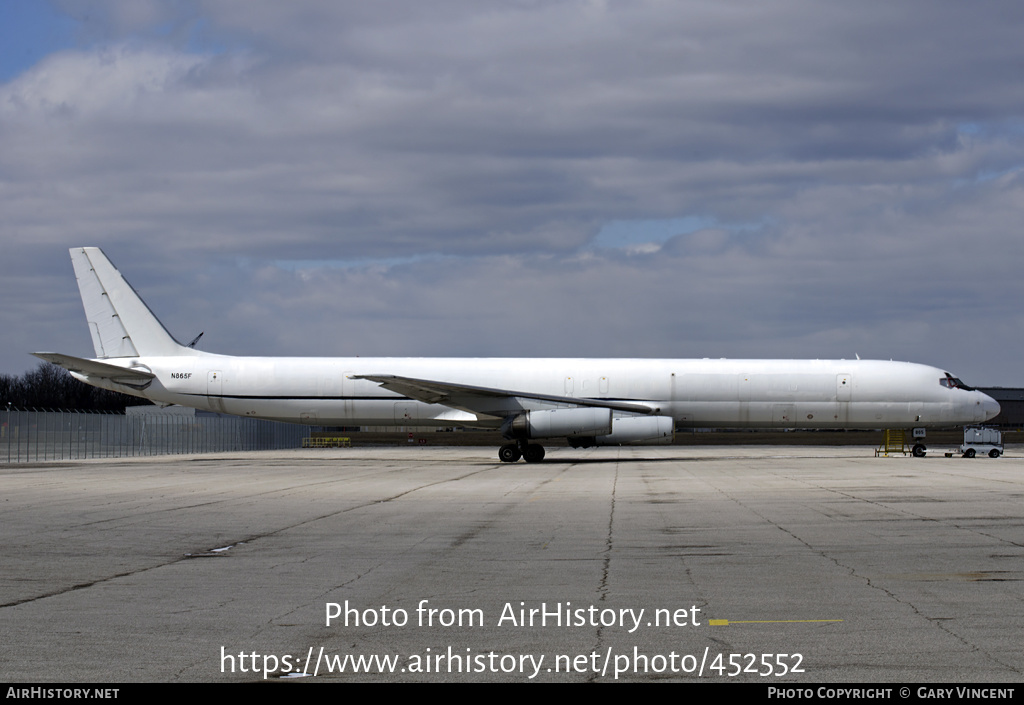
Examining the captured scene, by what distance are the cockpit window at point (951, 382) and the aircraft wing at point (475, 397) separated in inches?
468

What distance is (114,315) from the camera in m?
39.5

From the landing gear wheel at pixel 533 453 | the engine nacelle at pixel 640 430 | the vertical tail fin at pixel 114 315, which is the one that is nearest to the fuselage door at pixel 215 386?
the vertical tail fin at pixel 114 315

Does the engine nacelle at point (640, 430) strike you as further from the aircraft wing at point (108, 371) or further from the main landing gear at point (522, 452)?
the aircraft wing at point (108, 371)

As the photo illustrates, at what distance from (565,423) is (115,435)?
27092mm

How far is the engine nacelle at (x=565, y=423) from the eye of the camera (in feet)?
112

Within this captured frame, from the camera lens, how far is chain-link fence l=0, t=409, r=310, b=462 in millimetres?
43500

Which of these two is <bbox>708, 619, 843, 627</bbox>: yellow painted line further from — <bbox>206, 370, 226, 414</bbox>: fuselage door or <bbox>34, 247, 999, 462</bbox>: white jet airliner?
<bbox>206, 370, 226, 414</bbox>: fuselage door

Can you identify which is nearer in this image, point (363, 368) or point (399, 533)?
point (399, 533)

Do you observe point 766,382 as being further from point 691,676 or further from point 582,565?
point 691,676

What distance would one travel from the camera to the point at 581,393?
37031 mm

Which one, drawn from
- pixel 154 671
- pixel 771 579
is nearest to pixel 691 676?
pixel 154 671

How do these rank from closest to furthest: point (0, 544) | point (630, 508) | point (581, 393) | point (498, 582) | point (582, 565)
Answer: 1. point (498, 582)
2. point (582, 565)
3. point (0, 544)
4. point (630, 508)
5. point (581, 393)

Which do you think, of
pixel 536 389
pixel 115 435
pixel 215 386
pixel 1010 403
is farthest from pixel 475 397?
pixel 1010 403

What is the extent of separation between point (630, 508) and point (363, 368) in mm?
21281
